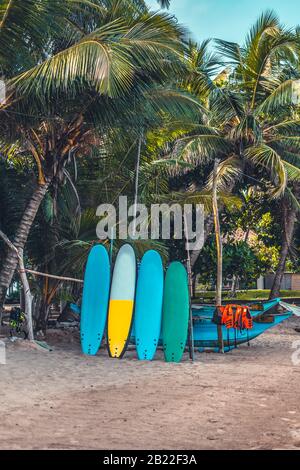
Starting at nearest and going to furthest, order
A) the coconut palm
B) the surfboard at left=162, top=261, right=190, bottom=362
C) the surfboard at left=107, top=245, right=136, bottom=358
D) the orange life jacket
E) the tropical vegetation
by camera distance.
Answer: the coconut palm < the tropical vegetation < the surfboard at left=162, top=261, right=190, bottom=362 < the surfboard at left=107, top=245, right=136, bottom=358 < the orange life jacket

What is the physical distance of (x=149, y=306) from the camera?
10992mm

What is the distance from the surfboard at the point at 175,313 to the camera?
10.6 metres

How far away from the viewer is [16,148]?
43.6 ft

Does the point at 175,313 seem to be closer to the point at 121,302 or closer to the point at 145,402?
the point at 121,302

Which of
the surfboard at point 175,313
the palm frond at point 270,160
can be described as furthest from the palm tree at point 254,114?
the surfboard at point 175,313

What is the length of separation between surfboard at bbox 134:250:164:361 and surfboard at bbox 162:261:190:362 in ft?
0.50

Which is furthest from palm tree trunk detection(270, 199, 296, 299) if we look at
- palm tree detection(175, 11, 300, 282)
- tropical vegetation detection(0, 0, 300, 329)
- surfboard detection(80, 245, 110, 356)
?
surfboard detection(80, 245, 110, 356)

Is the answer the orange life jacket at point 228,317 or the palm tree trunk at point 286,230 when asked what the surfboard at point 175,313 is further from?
the palm tree trunk at point 286,230

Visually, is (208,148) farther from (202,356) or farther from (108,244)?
(202,356)

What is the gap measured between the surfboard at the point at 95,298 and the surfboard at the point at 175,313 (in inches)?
41.1

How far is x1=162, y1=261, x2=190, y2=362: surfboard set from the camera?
418 inches

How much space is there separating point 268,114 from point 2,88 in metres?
7.17

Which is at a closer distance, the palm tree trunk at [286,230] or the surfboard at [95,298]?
the surfboard at [95,298]

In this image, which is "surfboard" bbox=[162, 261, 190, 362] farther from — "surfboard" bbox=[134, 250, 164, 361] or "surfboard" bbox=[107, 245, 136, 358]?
"surfboard" bbox=[107, 245, 136, 358]
